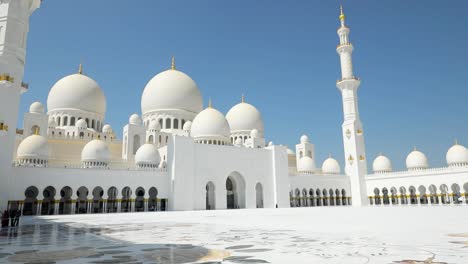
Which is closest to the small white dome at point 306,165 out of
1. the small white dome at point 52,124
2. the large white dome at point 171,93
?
the large white dome at point 171,93

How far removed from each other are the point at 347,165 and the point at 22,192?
30289 mm

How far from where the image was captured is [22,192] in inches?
840

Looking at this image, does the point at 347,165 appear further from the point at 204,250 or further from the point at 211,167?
the point at 204,250

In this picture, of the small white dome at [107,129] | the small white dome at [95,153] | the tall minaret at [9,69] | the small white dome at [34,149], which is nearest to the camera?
the tall minaret at [9,69]

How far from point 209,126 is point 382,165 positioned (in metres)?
21.1

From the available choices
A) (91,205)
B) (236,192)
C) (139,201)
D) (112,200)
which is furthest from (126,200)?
(236,192)

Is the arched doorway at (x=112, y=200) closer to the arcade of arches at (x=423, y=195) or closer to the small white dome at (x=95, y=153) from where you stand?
the small white dome at (x=95, y=153)

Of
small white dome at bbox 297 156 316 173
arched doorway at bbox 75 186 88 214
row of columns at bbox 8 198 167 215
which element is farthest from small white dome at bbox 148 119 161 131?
small white dome at bbox 297 156 316 173

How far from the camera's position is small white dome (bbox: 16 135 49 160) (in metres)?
23.9

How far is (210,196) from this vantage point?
28641mm

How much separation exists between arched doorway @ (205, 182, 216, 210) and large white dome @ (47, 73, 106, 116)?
14742 mm

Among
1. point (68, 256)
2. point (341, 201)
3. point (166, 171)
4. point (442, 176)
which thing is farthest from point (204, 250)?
point (341, 201)

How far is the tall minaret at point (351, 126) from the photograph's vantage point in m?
35.8

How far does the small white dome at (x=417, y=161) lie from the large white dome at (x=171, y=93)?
23015mm
